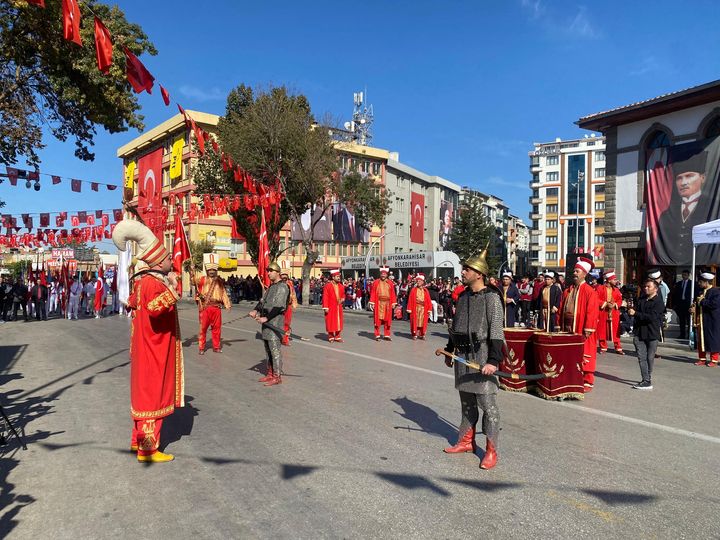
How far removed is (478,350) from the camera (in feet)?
15.8

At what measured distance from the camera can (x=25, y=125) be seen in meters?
13.4

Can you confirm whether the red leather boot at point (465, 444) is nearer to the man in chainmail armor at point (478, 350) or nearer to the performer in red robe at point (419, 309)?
the man in chainmail armor at point (478, 350)

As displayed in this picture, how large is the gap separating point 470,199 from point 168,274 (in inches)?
2377

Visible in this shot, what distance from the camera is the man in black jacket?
813 centimetres

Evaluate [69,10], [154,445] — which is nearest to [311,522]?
[154,445]

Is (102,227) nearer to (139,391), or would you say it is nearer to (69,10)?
(69,10)

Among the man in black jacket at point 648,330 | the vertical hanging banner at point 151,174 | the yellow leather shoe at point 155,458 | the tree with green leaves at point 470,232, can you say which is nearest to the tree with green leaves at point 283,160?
the man in black jacket at point 648,330

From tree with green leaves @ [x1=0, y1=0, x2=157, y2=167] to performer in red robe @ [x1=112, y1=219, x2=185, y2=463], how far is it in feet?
26.5

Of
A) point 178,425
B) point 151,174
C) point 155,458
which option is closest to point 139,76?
point 178,425

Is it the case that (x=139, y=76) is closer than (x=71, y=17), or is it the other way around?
(x=71, y=17)

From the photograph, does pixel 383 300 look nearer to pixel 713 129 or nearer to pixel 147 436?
pixel 147 436

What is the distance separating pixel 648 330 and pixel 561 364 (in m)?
1.92

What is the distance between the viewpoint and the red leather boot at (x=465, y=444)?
4.96 metres

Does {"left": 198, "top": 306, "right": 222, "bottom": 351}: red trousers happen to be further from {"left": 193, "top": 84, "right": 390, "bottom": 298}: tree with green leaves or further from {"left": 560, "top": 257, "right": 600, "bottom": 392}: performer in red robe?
{"left": 193, "top": 84, "right": 390, "bottom": 298}: tree with green leaves
